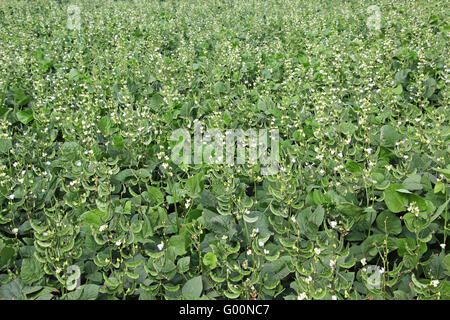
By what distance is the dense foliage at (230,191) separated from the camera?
2.38 meters

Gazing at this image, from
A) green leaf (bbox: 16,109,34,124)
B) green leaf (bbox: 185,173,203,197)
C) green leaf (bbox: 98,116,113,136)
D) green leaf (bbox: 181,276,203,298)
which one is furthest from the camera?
green leaf (bbox: 16,109,34,124)

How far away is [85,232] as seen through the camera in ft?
8.82

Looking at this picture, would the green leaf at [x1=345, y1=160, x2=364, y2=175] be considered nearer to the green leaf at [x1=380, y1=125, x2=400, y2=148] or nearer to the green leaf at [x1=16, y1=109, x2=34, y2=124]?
the green leaf at [x1=380, y1=125, x2=400, y2=148]

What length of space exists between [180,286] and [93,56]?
5314 mm

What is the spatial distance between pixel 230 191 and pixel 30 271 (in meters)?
1.32

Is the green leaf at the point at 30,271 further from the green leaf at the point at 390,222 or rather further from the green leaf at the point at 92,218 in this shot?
the green leaf at the point at 390,222

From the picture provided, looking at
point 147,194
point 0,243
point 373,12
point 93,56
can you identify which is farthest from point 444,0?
point 0,243

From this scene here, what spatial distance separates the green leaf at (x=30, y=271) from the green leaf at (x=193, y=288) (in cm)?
87

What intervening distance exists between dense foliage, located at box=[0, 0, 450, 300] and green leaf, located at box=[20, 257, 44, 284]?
0.04 feet

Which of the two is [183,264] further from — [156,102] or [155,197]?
[156,102]

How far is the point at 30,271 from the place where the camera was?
94.4 inches

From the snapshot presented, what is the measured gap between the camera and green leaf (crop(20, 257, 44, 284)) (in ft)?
7.83

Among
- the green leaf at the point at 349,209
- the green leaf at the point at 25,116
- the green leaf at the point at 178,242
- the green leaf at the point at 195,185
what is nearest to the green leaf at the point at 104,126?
the green leaf at the point at 25,116

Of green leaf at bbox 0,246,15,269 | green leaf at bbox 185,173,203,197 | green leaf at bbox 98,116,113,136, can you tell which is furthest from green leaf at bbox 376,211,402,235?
green leaf at bbox 98,116,113,136
